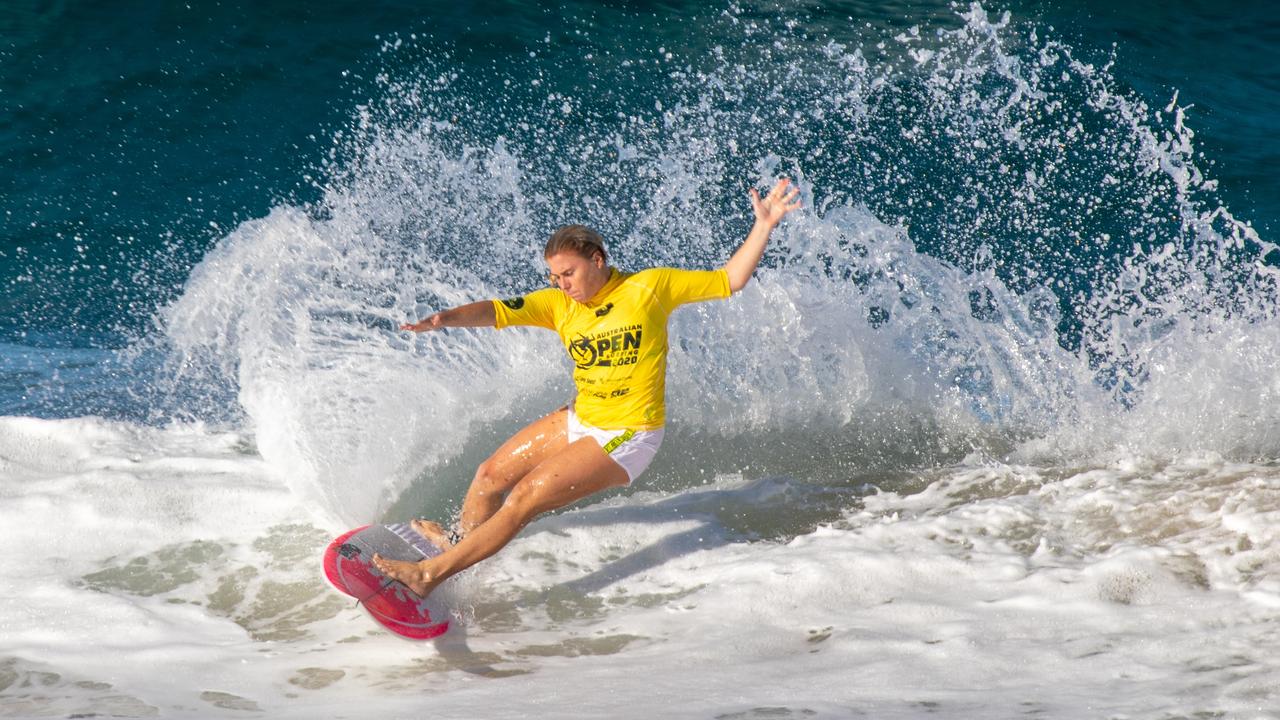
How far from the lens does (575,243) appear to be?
4820mm

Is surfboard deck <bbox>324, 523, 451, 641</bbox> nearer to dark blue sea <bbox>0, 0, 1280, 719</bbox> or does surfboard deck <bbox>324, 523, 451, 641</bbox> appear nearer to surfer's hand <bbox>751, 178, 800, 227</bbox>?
dark blue sea <bbox>0, 0, 1280, 719</bbox>

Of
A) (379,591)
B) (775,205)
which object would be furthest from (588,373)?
(379,591)

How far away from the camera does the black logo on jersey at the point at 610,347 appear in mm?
4961

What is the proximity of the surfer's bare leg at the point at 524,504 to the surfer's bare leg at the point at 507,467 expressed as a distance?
0.68ft

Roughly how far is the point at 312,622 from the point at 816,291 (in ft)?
13.6

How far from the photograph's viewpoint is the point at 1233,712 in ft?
10.5

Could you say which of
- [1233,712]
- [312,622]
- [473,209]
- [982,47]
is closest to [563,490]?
[312,622]

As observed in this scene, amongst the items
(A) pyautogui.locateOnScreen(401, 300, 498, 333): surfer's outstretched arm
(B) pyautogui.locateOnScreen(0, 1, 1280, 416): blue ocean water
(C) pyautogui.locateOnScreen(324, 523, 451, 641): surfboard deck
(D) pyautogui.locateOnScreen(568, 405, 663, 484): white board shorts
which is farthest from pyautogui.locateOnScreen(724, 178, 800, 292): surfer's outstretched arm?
(B) pyautogui.locateOnScreen(0, 1, 1280, 416): blue ocean water

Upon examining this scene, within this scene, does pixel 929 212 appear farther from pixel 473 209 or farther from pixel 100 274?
pixel 100 274

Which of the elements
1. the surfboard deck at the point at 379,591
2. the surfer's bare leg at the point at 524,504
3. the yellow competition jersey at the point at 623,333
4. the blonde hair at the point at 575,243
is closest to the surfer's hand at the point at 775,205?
the yellow competition jersey at the point at 623,333

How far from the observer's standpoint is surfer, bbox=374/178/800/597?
4.83 m

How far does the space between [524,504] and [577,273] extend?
1.10 metres

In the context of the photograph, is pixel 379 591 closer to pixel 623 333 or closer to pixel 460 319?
pixel 460 319

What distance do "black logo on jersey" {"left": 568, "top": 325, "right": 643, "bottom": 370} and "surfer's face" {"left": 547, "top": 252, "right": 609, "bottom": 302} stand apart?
0.21 meters
